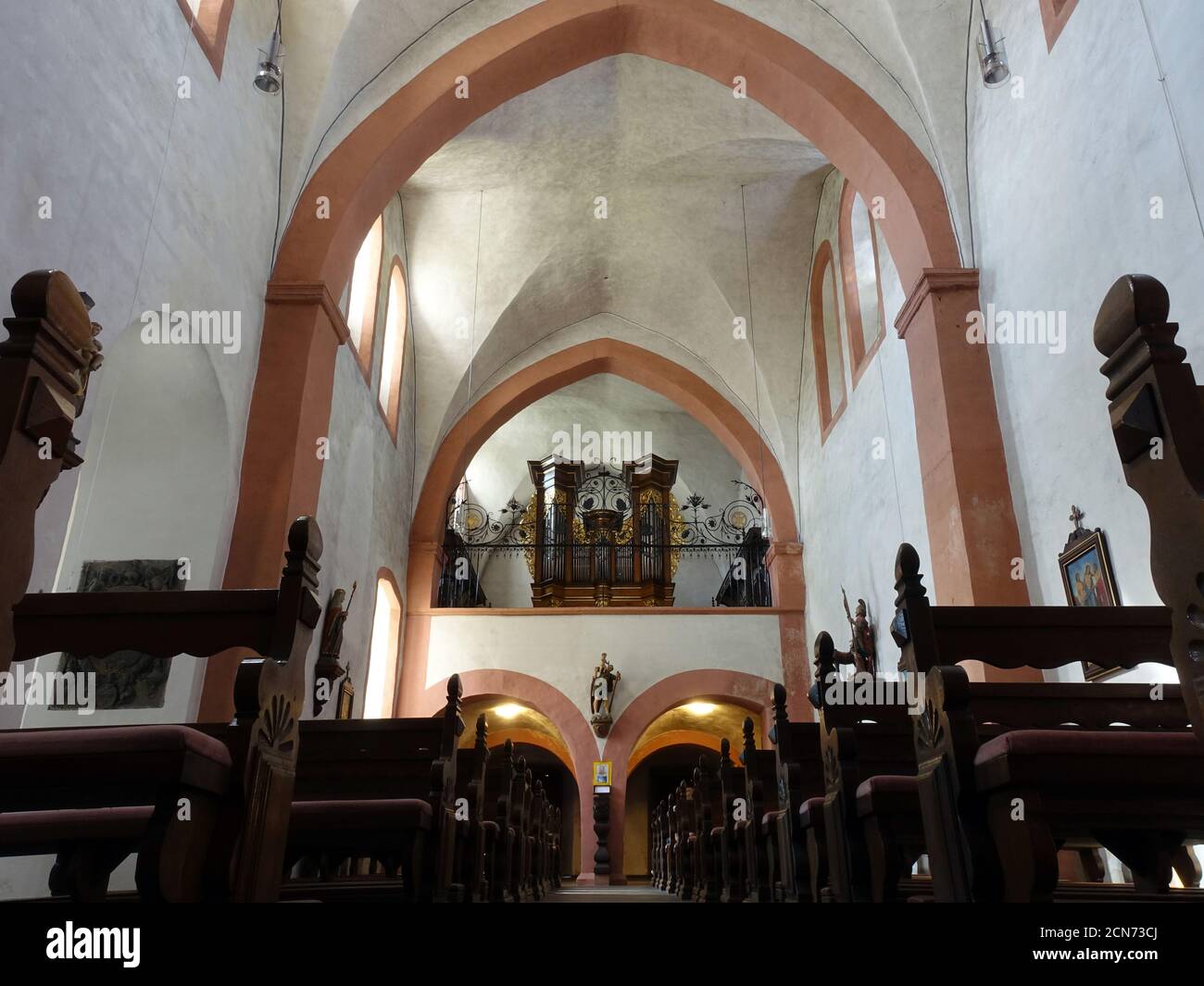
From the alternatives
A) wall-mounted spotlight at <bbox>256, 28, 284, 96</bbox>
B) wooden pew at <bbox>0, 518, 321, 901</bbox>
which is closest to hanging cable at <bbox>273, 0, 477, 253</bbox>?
wall-mounted spotlight at <bbox>256, 28, 284, 96</bbox>

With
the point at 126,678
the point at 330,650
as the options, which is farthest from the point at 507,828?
the point at 330,650

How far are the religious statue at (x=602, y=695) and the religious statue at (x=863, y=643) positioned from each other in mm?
3672

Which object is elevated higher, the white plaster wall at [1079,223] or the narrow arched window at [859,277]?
the narrow arched window at [859,277]

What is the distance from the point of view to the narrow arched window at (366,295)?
977 centimetres

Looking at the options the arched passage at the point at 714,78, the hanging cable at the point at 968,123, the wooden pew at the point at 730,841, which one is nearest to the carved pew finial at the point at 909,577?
the wooden pew at the point at 730,841

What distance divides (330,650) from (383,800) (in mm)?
5564

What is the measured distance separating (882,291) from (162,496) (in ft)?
21.7

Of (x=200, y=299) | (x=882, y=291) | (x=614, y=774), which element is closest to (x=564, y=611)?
(x=614, y=774)

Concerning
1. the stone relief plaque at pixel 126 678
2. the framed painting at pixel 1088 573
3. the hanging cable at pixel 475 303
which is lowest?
the stone relief plaque at pixel 126 678

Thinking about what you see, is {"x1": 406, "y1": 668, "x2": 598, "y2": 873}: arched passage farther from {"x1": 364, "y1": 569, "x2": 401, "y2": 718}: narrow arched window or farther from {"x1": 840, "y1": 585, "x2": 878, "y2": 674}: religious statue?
{"x1": 840, "y1": 585, "x2": 878, "y2": 674}: religious statue

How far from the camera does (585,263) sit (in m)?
12.8

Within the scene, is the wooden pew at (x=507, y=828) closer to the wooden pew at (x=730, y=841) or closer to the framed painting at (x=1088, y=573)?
the wooden pew at (x=730, y=841)

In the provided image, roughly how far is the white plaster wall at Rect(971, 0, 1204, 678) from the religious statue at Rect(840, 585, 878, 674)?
298cm
